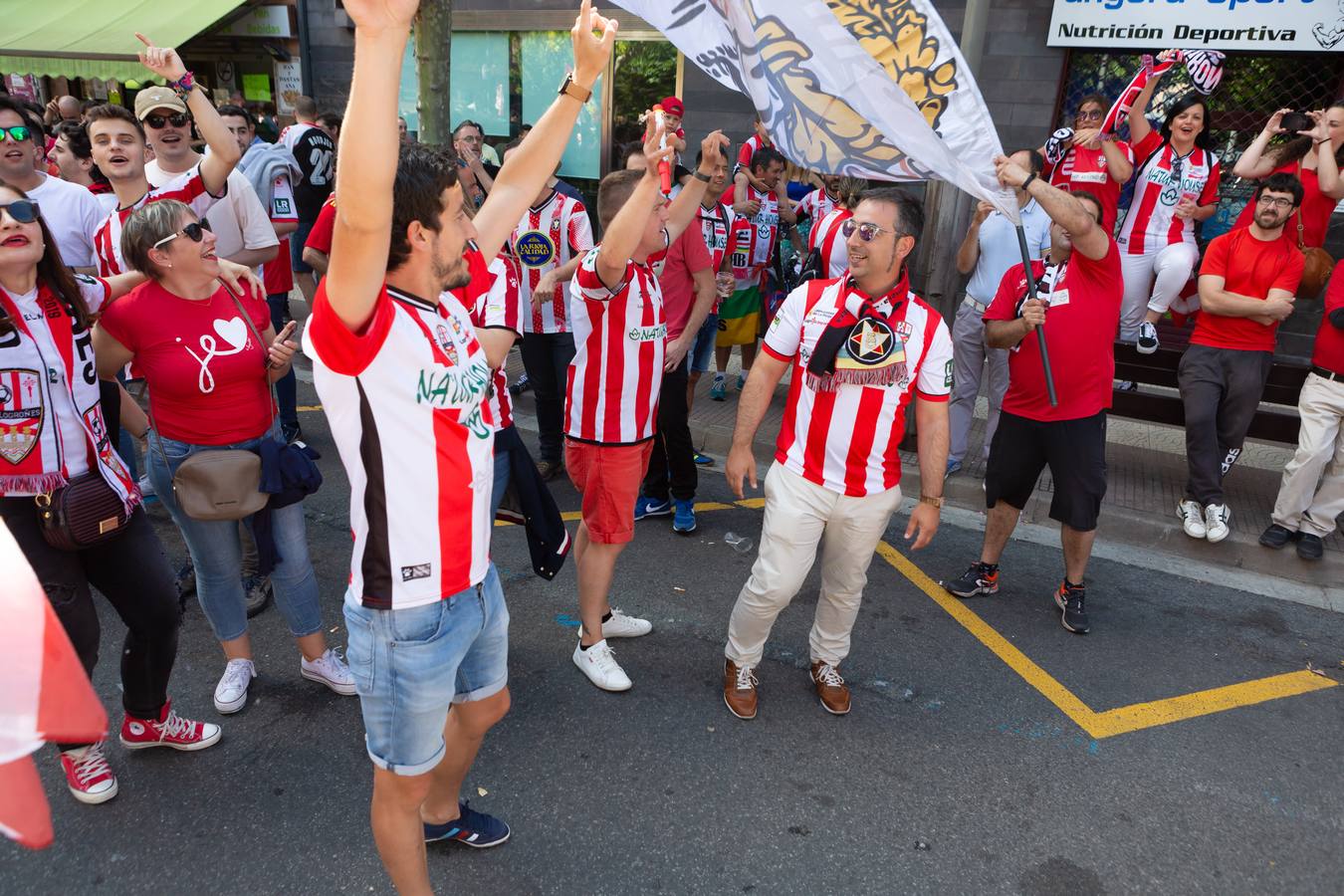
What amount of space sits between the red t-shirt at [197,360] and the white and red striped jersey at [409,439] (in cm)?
140

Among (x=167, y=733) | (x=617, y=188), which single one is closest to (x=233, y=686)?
(x=167, y=733)

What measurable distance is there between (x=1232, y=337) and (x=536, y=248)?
13.6 feet

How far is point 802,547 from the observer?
10.8 feet

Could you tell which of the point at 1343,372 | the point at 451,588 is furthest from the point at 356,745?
the point at 1343,372

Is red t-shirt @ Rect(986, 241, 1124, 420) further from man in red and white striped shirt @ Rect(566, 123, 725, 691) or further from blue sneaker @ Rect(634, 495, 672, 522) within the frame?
blue sneaker @ Rect(634, 495, 672, 522)

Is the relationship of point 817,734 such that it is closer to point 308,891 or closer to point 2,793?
point 308,891

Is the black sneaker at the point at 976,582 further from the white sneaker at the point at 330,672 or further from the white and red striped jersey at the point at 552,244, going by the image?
the white sneaker at the point at 330,672

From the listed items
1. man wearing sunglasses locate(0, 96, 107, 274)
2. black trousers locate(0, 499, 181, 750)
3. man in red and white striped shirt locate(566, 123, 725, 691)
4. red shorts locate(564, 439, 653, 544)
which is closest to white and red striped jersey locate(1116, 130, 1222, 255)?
man in red and white striped shirt locate(566, 123, 725, 691)

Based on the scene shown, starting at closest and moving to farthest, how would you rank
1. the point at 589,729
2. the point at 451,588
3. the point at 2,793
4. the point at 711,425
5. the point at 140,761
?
the point at 2,793 → the point at 451,588 → the point at 140,761 → the point at 589,729 → the point at 711,425

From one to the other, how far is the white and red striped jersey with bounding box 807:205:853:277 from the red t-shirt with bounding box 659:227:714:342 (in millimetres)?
1709

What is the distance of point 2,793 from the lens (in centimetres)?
99

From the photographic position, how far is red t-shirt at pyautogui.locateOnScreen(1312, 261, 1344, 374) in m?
4.82

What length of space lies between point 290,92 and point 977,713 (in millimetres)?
13785

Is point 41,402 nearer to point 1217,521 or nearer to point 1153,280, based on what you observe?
point 1217,521
